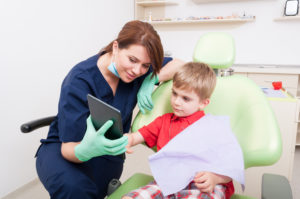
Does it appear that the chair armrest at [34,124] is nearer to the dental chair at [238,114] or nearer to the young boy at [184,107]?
the dental chair at [238,114]

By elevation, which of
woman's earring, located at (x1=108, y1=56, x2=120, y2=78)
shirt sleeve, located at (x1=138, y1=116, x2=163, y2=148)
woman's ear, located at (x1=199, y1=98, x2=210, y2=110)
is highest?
woman's earring, located at (x1=108, y1=56, x2=120, y2=78)

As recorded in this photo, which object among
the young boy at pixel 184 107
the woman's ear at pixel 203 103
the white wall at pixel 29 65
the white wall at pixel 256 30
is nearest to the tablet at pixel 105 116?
the young boy at pixel 184 107

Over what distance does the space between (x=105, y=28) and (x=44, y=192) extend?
1704mm

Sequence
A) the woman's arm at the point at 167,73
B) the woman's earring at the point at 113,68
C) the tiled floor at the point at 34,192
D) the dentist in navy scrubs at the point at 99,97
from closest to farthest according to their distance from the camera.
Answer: the dentist in navy scrubs at the point at 99,97
the woman's earring at the point at 113,68
the woman's arm at the point at 167,73
the tiled floor at the point at 34,192

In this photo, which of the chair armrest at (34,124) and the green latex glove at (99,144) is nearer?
the green latex glove at (99,144)

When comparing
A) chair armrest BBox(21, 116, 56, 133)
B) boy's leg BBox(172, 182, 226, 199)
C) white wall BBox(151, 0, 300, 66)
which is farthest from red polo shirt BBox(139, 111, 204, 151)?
white wall BBox(151, 0, 300, 66)

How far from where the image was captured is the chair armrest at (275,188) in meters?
0.77

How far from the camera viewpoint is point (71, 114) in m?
0.96

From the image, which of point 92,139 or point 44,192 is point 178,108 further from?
point 44,192

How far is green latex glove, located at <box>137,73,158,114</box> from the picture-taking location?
110 centimetres

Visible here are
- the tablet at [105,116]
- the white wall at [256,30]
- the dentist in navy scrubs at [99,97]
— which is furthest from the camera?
the white wall at [256,30]

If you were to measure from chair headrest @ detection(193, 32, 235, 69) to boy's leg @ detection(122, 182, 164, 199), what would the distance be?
0.61 metres

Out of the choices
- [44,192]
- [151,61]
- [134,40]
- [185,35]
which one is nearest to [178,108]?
[151,61]

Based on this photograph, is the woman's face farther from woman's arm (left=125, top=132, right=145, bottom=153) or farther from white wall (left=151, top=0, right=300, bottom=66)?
white wall (left=151, top=0, right=300, bottom=66)
